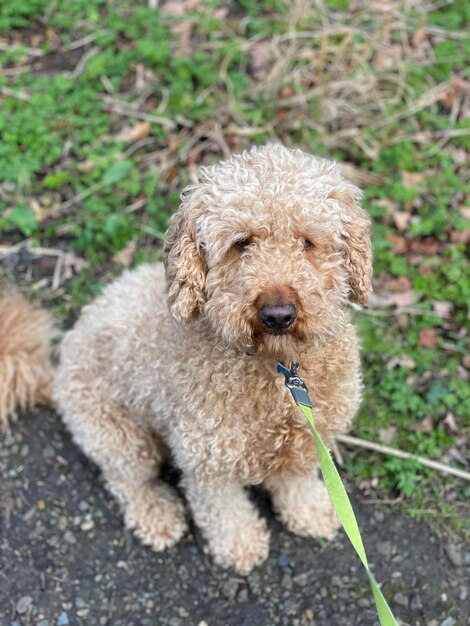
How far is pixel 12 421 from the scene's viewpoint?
392cm

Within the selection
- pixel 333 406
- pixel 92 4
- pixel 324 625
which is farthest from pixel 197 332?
pixel 92 4

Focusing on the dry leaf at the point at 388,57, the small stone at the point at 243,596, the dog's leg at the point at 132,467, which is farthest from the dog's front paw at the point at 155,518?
the dry leaf at the point at 388,57

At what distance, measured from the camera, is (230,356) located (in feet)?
8.75

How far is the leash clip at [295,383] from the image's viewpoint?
2.44 meters

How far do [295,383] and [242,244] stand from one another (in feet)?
1.73

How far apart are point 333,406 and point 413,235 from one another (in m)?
1.93

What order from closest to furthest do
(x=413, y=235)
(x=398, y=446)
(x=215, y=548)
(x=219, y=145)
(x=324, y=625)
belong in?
(x=324, y=625) → (x=215, y=548) → (x=398, y=446) → (x=413, y=235) → (x=219, y=145)

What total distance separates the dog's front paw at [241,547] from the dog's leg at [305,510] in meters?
0.16

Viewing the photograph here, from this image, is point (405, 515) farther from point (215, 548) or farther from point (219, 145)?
point (219, 145)

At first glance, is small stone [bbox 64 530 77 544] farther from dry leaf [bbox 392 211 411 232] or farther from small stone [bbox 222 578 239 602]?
dry leaf [bbox 392 211 411 232]

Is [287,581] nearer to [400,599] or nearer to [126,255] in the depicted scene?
[400,599]

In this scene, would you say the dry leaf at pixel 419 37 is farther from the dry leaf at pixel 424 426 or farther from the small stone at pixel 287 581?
the small stone at pixel 287 581

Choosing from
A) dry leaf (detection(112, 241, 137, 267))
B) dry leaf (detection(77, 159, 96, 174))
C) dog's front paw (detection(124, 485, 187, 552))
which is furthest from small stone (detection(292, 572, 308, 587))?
dry leaf (detection(77, 159, 96, 174))

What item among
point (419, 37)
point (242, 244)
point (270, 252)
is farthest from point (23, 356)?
point (419, 37)
